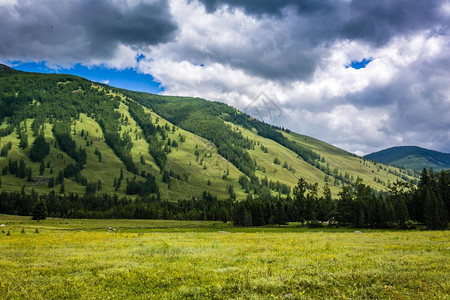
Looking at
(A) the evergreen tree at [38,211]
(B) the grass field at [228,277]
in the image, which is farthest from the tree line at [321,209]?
(B) the grass field at [228,277]

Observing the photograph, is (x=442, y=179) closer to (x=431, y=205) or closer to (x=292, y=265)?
(x=431, y=205)

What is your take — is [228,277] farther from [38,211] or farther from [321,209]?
[38,211]

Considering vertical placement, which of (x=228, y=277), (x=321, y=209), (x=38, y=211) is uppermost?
(x=228, y=277)

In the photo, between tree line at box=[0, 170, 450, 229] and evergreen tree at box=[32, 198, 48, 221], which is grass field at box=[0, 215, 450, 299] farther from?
evergreen tree at box=[32, 198, 48, 221]

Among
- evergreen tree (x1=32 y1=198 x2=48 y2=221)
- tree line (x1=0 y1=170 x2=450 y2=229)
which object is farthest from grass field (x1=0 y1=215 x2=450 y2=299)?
evergreen tree (x1=32 y1=198 x2=48 y2=221)

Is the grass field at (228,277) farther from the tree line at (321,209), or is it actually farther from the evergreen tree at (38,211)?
the evergreen tree at (38,211)

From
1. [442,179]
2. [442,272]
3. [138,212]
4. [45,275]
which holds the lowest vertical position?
[138,212]

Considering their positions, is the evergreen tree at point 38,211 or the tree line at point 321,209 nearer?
the tree line at point 321,209

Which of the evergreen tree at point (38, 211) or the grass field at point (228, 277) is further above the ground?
the grass field at point (228, 277)

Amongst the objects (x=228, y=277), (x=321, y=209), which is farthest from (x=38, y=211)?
(x=228, y=277)

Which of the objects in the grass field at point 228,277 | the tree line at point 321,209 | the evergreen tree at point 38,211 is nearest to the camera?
the grass field at point 228,277

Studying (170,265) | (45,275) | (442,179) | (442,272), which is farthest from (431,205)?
(45,275)

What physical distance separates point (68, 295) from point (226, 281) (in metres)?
8.09

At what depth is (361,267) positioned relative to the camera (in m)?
18.5
